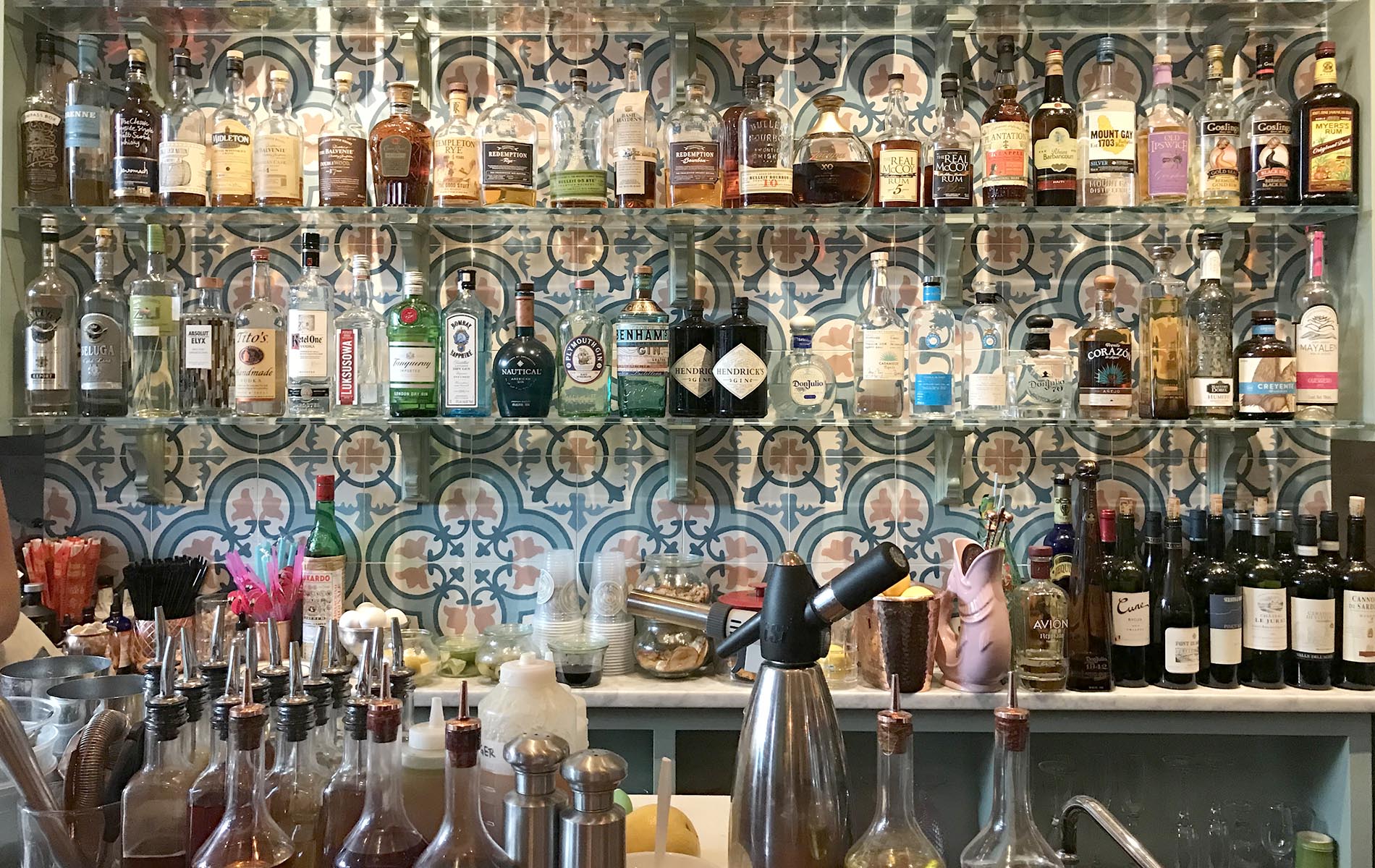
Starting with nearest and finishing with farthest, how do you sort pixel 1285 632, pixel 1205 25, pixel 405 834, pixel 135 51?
1. pixel 405 834
2. pixel 1285 632
3. pixel 135 51
4. pixel 1205 25

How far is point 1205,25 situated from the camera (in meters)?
2.41

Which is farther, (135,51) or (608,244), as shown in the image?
(608,244)

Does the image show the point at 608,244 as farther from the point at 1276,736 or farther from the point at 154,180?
the point at 1276,736

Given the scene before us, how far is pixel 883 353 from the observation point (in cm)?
226

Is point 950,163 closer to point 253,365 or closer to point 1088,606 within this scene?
point 1088,606

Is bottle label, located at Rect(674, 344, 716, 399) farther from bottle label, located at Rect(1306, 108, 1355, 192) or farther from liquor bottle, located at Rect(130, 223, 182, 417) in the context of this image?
bottle label, located at Rect(1306, 108, 1355, 192)

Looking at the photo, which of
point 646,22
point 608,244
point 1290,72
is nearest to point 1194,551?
point 1290,72

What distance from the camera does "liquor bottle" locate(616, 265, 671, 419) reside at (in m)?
2.23

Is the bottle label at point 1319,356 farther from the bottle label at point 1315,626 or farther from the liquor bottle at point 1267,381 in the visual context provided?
the bottle label at point 1315,626

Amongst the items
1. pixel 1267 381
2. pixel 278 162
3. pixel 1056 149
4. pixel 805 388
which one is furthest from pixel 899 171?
pixel 278 162

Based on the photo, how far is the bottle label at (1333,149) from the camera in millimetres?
2211

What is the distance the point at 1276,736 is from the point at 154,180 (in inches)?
106

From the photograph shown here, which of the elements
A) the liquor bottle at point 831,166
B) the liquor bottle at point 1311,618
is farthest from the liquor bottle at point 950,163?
the liquor bottle at point 1311,618

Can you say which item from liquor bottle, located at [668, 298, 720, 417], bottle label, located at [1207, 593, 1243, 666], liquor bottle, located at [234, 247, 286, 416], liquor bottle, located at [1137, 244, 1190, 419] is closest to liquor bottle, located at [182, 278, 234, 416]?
liquor bottle, located at [234, 247, 286, 416]
